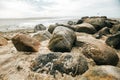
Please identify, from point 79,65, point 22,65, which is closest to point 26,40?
point 22,65

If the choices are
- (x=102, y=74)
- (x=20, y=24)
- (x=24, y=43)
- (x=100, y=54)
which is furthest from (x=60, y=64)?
(x=20, y=24)

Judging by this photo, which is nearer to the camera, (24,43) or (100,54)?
(100,54)

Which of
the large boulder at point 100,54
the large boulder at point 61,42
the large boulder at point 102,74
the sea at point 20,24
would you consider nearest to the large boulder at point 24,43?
the large boulder at point 61,42

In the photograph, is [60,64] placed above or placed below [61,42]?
below

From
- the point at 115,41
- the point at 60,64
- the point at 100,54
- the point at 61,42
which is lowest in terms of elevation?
the point at 115,41

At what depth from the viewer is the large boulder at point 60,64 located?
507 centimetres

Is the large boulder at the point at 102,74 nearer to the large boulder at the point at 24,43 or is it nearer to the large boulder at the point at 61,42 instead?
the large boulder at the point at 61,42

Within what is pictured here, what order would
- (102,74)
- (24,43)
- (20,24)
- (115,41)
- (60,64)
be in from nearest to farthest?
(102,74)
(60,64)
(24,43)
(115,41)
(20,24)

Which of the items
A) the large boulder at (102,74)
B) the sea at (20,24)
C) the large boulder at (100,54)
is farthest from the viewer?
the sea at (20,24)

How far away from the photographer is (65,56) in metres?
5.35

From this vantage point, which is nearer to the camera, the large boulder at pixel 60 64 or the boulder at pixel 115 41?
the large boulder at pixel 60 64

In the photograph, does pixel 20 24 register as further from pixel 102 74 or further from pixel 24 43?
pixel 102 74

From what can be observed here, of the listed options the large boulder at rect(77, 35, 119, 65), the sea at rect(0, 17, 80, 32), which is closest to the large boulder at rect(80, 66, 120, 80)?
the large boulder at rect(77, 35, 119, 65)

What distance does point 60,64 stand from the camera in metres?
5.15
